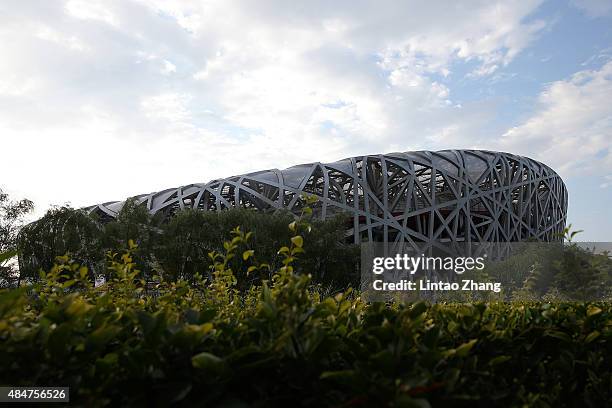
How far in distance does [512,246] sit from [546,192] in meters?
12.3

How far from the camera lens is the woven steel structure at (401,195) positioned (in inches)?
1342

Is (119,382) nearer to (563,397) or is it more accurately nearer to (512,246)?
(563,397)

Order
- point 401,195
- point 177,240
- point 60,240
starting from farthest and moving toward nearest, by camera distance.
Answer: point 401,195, point 177,240, point 60,240

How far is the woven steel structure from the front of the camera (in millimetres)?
34094

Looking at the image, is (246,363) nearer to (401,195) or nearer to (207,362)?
(207,362)

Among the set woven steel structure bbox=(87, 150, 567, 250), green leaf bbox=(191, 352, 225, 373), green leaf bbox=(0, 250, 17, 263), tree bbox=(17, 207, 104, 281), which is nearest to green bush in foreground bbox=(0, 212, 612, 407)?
green leaf bbox=(191, 352, 225, 373)

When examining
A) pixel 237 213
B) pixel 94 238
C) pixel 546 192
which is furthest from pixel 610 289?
pixel 546 192

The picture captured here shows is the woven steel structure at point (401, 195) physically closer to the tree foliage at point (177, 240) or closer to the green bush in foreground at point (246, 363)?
the tree foliage at point (177, 240)

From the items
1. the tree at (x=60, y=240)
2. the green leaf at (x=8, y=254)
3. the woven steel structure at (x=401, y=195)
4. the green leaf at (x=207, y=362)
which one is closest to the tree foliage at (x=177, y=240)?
the tree at (x=60, y=240)

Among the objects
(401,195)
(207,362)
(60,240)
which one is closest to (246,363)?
(207,362)

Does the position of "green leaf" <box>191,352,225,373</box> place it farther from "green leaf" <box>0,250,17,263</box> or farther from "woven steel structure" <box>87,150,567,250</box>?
"woven steel structure" <box>87,150,567,250</box>

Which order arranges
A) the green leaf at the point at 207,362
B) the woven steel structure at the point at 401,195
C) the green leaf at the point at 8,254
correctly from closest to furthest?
the green leaf at the point at 207,362 → the green leaf at the point at 8,254 → the woven steel structure at the point at 401,195

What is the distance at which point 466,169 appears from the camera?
126 ft

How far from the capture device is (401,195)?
119ft
